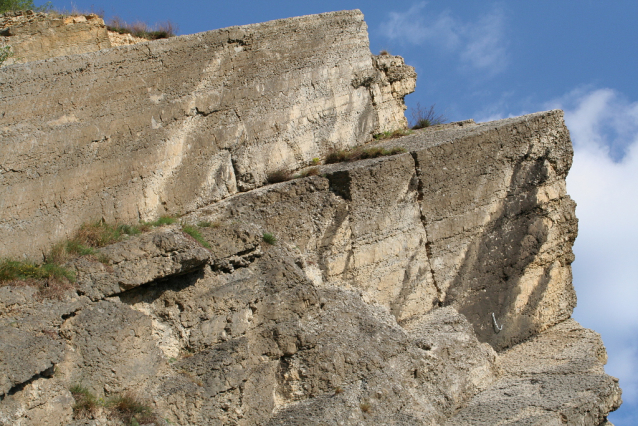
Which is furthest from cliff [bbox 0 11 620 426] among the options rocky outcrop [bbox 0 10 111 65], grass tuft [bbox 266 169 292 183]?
rocky outcrop [bbox 0 10 111 65]

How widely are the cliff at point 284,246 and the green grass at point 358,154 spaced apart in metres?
0.09

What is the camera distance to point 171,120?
940 cm

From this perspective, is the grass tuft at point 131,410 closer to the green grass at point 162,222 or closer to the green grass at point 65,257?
the green grass at point 65,257

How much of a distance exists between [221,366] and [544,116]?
5.70 metres

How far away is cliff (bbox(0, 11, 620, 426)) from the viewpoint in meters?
7.31

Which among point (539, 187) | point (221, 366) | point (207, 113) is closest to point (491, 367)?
point (539, 187)

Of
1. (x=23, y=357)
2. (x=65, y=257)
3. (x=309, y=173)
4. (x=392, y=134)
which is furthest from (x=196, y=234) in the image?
(x=392, y=134)

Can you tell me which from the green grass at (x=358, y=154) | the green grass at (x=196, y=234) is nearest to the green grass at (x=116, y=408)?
the green grass at (x=196, y=234)

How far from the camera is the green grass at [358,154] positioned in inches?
376

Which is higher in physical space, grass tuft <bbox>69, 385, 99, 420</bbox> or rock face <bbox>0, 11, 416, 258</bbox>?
rock face <bbox>0, 11, 416, 258</bbox>

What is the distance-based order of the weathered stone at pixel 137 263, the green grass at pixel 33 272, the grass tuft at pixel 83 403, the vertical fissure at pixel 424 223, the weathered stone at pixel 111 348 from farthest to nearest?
the vertical fissure at pixel 424 223 → the weathered stone at pixel 137 263 → the green grass at pixel 33 272 → the weathered stone at pixel 111 348 → the grass tuft at pixel 83 403

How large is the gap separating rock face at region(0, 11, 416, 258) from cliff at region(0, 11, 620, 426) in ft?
0.09

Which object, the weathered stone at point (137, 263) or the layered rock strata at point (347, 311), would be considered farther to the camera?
the weathered stone at point (137, 263)

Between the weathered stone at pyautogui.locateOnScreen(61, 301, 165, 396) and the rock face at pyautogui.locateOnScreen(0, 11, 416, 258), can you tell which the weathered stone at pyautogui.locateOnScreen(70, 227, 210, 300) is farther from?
the rock face at pyautogui.locateOnScreen(0, 11, 416, 258)
